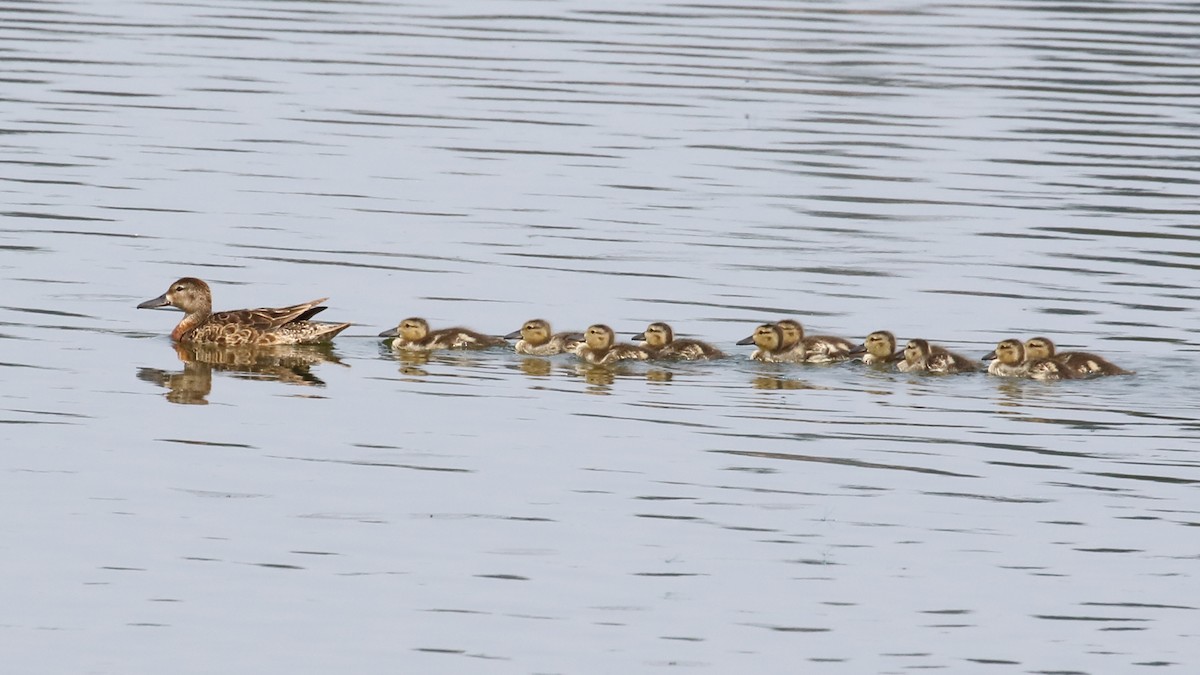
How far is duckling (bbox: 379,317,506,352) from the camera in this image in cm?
1451

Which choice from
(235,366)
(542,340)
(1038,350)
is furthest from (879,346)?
(235,366)

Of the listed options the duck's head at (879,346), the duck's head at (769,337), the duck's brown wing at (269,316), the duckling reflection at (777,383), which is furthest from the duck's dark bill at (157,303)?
the duck's head at (879,346)

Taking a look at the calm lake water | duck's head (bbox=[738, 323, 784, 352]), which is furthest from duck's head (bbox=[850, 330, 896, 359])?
duck's head (bbox=[738, 323, 784, 352])

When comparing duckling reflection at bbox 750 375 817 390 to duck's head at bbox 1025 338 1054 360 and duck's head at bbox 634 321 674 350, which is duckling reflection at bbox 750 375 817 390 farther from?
duck's head at bbox 1025 338 1054 360

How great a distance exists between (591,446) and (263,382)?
2925 millimetres

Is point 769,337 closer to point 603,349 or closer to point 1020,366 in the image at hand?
point 603,349

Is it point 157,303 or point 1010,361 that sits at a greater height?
point 157,303

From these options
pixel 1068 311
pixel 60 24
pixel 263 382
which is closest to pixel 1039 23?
pixel 60 24

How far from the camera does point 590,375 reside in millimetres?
14055

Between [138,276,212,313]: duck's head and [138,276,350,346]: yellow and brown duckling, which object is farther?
[138,276,212,313]: duck's head

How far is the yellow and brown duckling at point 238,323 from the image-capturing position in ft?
48.9

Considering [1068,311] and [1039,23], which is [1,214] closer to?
[1068,311]

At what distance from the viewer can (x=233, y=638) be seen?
340 inches

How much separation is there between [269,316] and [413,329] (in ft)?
3.50
